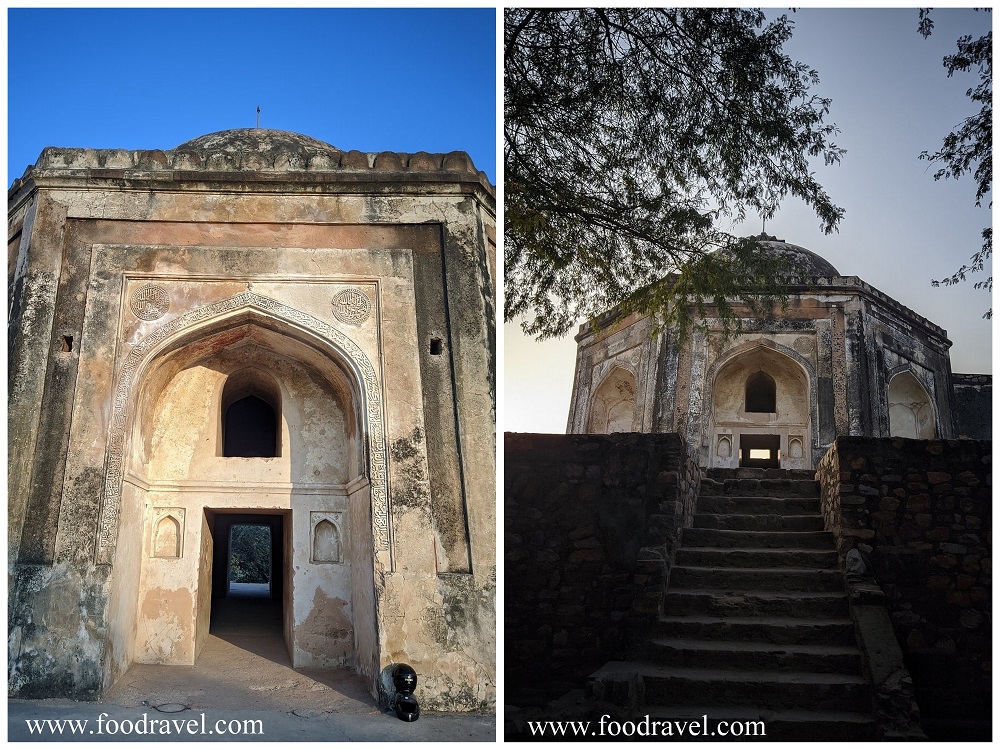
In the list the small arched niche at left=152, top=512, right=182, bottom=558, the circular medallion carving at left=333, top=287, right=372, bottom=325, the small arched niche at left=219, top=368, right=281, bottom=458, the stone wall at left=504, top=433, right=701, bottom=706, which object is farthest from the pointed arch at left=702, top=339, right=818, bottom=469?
the small arched niche at left=152, top=512, right=182, bottom=558

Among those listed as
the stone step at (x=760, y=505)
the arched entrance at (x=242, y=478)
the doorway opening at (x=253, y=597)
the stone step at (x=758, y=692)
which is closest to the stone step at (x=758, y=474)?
the stone step at (x=760, y=505)

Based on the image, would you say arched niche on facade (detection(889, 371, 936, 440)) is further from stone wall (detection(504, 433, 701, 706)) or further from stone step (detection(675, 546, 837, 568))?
stone wall (detection(504, 433, 701, 706))

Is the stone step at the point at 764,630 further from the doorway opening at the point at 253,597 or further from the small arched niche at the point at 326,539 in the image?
the doorway opening at the point at 253,597

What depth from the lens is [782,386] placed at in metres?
11.8

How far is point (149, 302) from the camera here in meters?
6.84

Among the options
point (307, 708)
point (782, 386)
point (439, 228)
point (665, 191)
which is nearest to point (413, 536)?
point (307, 708)

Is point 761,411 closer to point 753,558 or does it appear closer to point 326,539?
point 753,558

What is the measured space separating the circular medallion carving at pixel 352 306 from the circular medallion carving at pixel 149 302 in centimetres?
129

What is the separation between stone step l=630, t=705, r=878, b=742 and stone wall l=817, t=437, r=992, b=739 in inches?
38.2

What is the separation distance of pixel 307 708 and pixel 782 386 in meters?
7.95

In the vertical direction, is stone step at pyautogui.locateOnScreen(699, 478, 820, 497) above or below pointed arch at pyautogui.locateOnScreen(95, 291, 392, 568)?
below

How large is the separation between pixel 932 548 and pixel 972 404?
8.80m

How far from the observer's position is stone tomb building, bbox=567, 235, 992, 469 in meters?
11.3

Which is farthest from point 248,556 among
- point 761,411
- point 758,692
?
point 758,692
